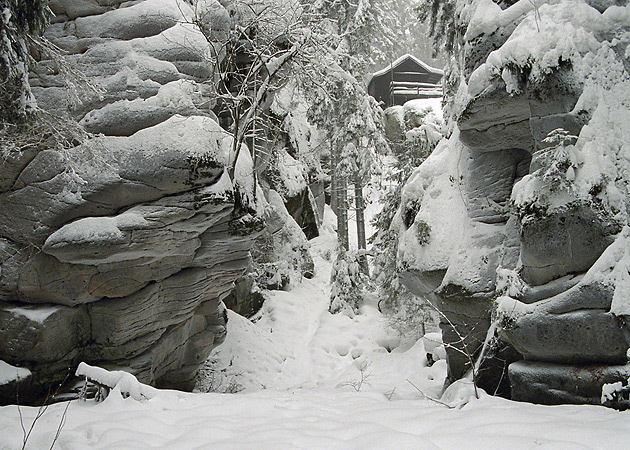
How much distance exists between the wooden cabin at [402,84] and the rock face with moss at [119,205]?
20717 mm

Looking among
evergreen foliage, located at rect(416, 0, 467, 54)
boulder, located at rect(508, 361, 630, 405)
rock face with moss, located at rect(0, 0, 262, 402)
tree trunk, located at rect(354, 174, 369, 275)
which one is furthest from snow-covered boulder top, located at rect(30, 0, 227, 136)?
tree trunk, located at rect(354, 174, 369, 275)

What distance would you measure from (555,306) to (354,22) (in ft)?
47.7

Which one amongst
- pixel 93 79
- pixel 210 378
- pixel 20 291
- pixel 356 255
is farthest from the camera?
pixel 356 255

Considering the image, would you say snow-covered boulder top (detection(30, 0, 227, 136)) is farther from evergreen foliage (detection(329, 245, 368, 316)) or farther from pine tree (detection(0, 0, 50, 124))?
evergreen foliage (detection(329, 245, 368, 316))

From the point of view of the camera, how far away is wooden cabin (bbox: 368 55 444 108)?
2764 centimetres

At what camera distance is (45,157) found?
754 cm

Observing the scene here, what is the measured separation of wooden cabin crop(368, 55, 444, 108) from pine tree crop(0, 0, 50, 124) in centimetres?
2504

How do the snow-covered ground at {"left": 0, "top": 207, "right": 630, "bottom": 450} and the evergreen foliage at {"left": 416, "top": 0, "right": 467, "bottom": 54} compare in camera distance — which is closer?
the snow-covered ground at {"left": 0, "top": 207, "right": 630, "bottom": 450}

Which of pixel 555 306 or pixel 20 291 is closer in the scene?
pixel 555 306

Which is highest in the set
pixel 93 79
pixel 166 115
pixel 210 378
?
pixel 93 79

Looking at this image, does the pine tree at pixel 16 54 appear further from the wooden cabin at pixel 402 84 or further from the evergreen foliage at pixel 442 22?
the wooden cabin at pixel 402 84

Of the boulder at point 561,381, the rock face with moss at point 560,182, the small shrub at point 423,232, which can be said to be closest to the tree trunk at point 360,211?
the small shrub at point 423,232

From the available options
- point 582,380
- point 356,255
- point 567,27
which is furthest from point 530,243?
point 356,255

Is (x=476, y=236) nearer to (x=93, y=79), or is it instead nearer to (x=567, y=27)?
(x=567, y=27)
